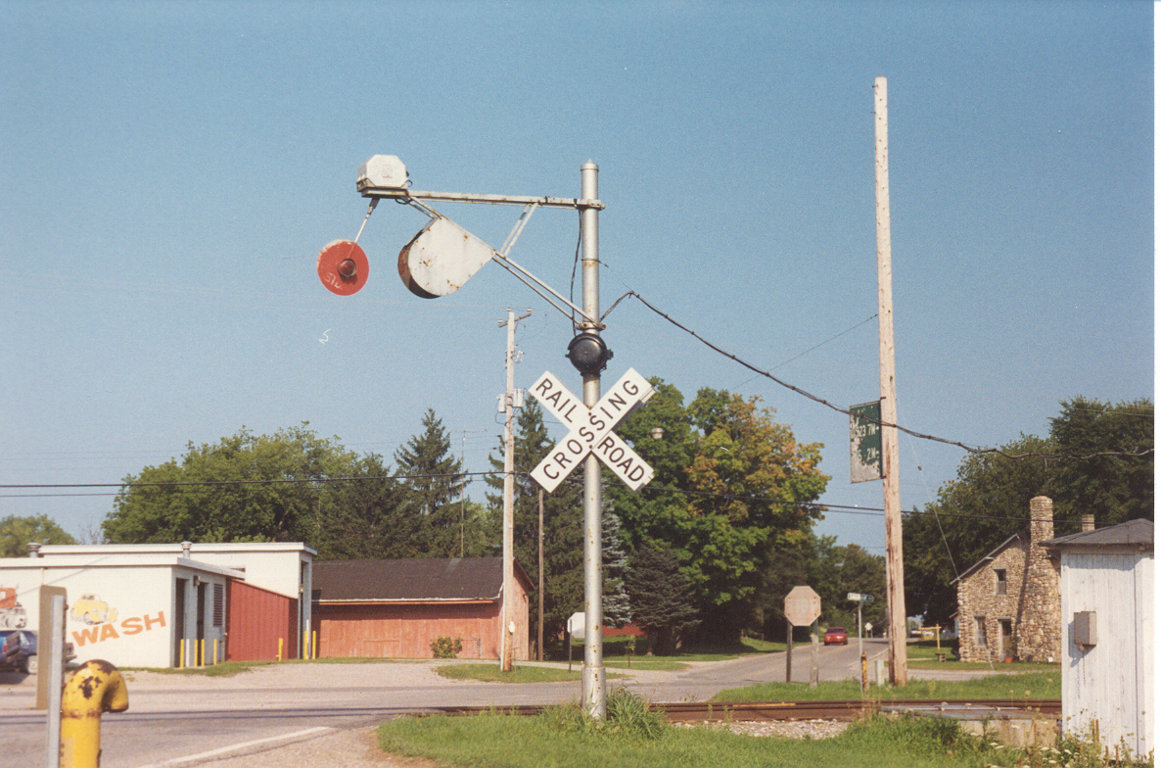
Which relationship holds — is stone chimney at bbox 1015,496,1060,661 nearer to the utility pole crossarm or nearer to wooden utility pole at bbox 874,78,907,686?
wooden utility pole at bbox 874,78,907,686

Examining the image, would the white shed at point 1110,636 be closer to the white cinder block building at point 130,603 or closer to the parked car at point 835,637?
the white cinder block building at point 130,603

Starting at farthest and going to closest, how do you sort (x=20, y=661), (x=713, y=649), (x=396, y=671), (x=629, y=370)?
(x=713, y=649) → (x=396, y=671) → (x=20, y=661) → (x=629, y=370)

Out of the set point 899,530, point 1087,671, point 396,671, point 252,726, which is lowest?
point 396,671

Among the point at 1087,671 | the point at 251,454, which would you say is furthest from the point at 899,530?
the point at 251,454

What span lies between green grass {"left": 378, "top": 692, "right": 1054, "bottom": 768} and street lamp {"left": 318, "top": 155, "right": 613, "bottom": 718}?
1.36 ft

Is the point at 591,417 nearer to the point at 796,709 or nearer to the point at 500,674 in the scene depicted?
the point at 796,709

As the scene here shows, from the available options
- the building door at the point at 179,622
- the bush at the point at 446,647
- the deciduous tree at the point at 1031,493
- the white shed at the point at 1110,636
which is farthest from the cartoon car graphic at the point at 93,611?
the deciduous tree at the point at 1031,493

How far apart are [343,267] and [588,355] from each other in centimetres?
238

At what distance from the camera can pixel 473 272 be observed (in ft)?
33.4

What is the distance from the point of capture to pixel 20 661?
2358cm

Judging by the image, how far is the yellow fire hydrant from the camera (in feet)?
18.1

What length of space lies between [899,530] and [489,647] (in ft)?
105

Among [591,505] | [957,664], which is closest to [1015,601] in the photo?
[957,664]

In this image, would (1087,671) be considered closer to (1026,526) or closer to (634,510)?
(634,510)
